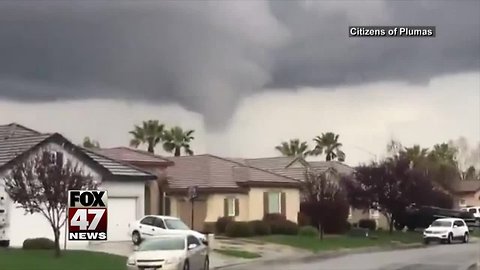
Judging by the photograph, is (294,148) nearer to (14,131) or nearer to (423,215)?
(423,215)


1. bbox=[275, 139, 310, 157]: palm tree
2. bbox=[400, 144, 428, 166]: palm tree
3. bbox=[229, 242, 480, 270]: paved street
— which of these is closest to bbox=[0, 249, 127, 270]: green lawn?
bbox=[229, 242, 480, 270]: paved street

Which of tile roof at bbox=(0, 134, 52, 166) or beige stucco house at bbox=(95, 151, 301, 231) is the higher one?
tile roof at bbox=(0, 134, 52, 166)

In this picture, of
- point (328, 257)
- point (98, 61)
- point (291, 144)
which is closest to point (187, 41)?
point (98, 61)

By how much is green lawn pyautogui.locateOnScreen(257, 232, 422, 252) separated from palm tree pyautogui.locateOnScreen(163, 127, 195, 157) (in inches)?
107

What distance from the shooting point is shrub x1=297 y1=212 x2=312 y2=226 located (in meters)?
18.3

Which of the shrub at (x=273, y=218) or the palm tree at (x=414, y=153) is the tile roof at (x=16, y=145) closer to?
the shrub at (x=273, y=218)

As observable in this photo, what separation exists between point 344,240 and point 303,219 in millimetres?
1216

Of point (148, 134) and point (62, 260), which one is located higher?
point (148, 134)

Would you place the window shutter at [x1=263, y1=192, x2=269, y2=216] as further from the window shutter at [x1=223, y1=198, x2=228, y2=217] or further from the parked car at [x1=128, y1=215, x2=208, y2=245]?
the parked car at [x1=128, y1=215, x2=208, y2=245]

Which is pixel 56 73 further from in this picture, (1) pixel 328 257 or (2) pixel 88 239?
(1) pixel 328 257

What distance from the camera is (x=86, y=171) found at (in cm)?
1642

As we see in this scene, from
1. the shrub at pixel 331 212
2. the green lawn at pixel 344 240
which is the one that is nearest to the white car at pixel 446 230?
the green lawn at pixel 344 240

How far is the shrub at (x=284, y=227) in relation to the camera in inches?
711

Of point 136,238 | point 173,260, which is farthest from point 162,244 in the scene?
point 136,238
